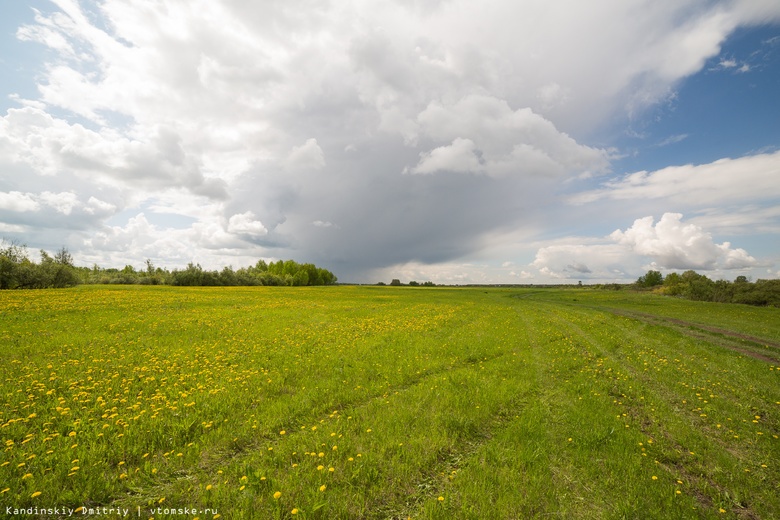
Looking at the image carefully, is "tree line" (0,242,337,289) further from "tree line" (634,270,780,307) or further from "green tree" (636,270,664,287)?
"green tree" (636,270,664,287)

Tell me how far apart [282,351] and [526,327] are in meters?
18.8

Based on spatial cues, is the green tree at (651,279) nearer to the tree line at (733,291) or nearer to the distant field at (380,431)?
the tree line at (733,291)

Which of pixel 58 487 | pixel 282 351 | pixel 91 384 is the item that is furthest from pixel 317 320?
pixel 58 487

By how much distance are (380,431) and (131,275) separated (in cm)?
10436

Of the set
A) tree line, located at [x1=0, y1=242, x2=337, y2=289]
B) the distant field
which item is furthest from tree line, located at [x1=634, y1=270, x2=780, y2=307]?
tree line, located at [x1=0, y1=242, x2=337, y2=289]

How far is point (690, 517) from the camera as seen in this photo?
531 cm

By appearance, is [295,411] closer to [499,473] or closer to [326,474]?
[326,474]

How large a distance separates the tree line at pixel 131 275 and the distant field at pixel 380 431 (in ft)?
167

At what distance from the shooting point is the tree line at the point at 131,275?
4984cm

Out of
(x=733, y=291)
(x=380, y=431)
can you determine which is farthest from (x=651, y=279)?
(x=380, y=431)

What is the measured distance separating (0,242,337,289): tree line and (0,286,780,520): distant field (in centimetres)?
5103

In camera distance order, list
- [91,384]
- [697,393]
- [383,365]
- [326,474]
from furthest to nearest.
A: 1. [383,365]
2. [697,393]
3. [91,384]
4. [326,474]

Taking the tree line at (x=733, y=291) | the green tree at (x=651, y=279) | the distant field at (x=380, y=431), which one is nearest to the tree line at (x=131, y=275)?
the distant field at (x=380, y=431)

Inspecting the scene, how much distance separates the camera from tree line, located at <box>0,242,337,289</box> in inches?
1962
